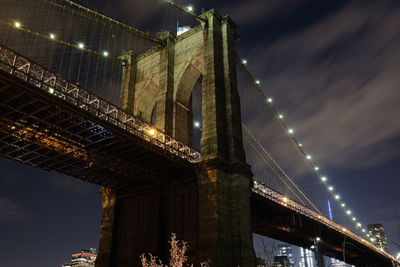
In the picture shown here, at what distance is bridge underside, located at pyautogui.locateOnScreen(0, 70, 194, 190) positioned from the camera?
21.4 metres

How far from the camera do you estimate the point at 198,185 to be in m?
28.7

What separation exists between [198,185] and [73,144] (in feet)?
30.9

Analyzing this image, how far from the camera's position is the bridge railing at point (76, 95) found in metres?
19.9

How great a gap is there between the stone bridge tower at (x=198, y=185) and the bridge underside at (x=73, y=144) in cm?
184

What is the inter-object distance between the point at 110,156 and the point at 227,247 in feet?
34.0

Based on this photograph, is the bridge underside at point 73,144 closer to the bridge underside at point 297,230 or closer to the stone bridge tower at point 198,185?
the stone bridge tower at point 198,185

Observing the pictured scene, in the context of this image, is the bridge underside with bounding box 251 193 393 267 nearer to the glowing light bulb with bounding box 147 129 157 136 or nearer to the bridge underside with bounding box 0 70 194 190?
the bridge underside with bounding box 0 70 194 190

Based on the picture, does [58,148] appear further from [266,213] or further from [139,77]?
[266,213]

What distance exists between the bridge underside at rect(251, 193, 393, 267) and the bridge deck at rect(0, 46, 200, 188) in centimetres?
1213

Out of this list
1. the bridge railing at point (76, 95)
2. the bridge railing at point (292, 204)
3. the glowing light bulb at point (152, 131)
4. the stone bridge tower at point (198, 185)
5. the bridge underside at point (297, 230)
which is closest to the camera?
the bridge railing at point (76, 95)

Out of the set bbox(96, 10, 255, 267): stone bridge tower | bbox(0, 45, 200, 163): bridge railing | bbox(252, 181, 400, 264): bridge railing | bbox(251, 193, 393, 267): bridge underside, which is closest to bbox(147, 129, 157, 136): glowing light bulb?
bbox(0, 45, 200, 163): bridge railing

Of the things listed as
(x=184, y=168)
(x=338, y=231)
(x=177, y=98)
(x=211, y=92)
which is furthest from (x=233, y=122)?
(x=338, y=231)

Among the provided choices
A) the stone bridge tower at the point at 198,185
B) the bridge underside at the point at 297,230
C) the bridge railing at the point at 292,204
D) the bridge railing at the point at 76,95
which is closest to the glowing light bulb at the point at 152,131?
the bridge railing at the point at 76,95

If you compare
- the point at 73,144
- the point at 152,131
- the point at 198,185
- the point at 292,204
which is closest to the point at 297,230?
the point at 292,204
